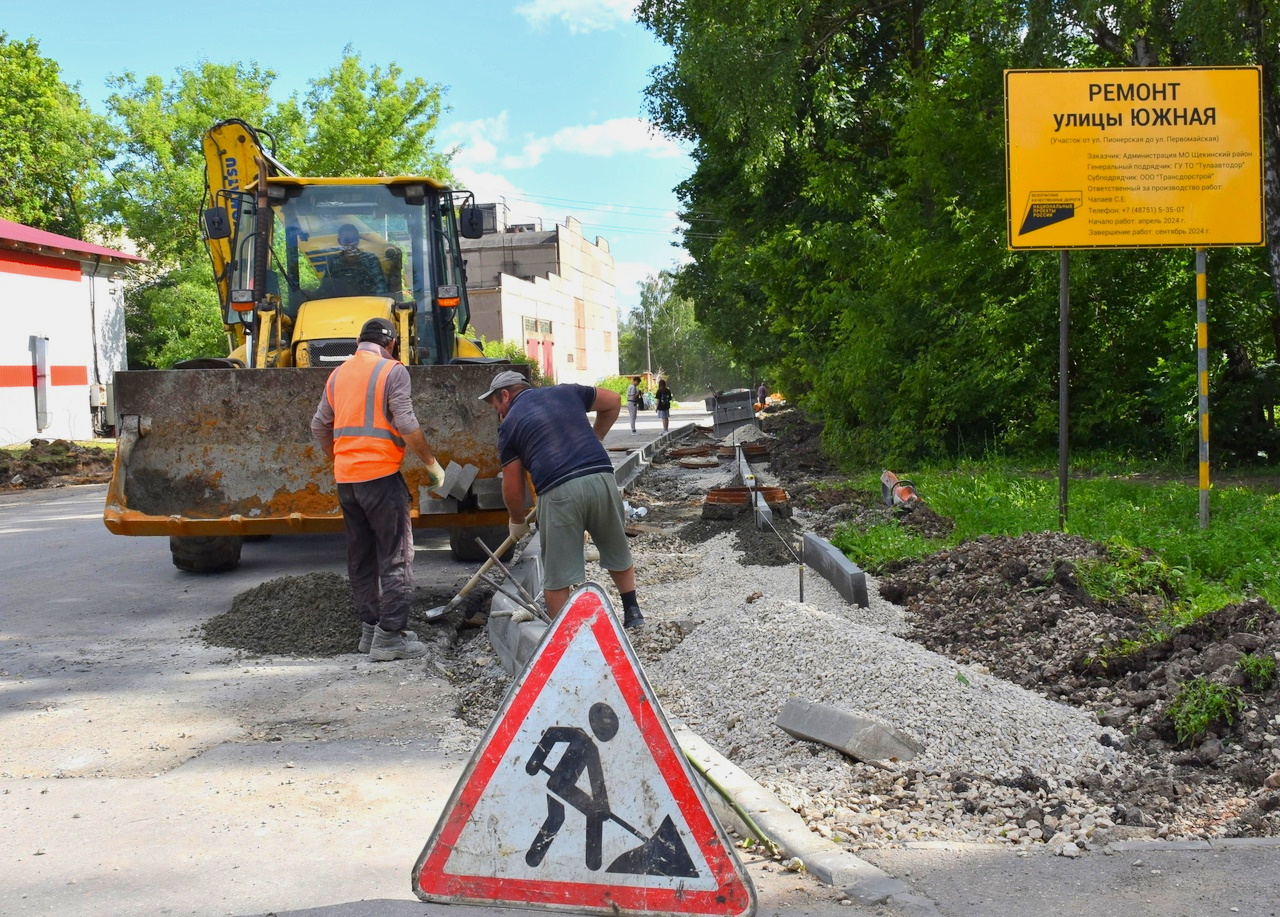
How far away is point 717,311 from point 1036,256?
73.9 feet

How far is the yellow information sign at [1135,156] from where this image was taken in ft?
32.2

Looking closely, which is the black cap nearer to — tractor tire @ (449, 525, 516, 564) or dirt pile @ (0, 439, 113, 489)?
tractor tire @ (449, 525, 516, 564)

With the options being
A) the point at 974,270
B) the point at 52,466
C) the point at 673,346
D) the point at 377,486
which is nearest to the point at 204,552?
the point at 377,486

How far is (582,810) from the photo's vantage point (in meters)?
3.08

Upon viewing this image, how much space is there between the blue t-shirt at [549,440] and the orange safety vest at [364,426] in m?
1.00

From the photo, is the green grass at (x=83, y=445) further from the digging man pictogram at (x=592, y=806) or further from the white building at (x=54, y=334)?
the digging man pictogram at (x=592, y=806)

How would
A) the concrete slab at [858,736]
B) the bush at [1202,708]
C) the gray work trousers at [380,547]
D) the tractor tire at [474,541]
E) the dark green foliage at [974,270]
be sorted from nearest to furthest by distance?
the concrete slab at [858,736], the bush at [1202,708], the gray work trousers at [380,547], the tractor tire at [474,541], the dark green foliage at [974,270]

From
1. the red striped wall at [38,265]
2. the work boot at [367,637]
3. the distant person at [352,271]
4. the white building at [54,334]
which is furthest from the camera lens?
the red striped wall at [38,265]

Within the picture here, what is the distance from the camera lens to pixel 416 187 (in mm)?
10883

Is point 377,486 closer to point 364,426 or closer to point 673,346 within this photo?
point 364,426

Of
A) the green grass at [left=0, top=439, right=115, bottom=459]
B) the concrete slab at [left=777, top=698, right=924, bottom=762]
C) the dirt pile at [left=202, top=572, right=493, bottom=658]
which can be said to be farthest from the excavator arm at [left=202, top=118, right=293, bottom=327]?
the green grass at [left=0, top=439, right=115, bottom=459]

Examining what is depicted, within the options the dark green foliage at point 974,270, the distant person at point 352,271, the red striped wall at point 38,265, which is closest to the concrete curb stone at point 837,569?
the distant person at point 352,271

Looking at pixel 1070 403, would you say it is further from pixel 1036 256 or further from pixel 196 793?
pixel 196 793

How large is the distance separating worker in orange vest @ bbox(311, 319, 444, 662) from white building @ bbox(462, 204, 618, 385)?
57.7 m
